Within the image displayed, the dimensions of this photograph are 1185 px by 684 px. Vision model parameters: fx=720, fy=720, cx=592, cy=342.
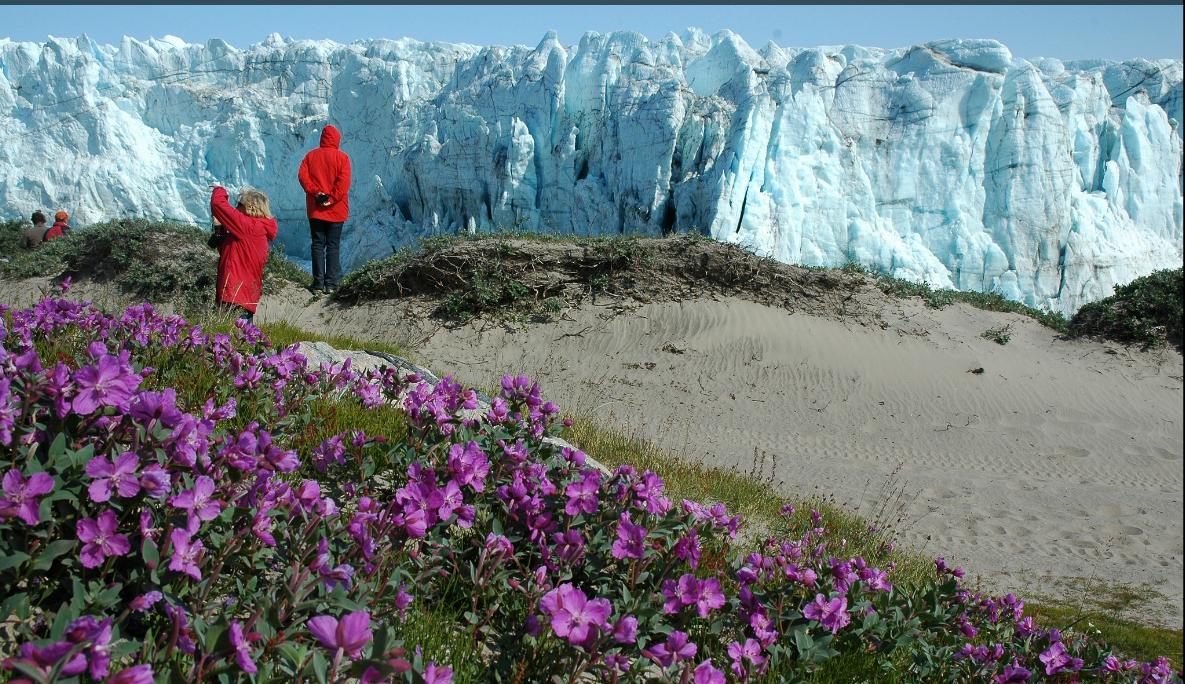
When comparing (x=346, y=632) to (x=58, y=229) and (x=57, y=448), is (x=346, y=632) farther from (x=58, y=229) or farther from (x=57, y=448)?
(x=58, y=229)

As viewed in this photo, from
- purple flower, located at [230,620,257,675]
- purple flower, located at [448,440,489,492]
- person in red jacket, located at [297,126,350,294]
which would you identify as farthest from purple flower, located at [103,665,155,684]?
person in red jacket, located at [297,126,350,294]

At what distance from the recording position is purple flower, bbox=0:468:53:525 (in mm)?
1366

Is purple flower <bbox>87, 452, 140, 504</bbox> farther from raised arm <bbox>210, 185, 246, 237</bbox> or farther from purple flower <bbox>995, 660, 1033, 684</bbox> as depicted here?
raised arm <bbox>210, 185, 246, 237</bbox>

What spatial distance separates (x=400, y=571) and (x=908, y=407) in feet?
29.9

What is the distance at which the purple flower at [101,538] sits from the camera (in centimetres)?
144

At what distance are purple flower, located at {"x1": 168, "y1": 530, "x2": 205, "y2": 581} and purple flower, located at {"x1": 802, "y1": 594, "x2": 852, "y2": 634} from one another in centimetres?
154

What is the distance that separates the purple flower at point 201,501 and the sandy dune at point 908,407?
17.3ft

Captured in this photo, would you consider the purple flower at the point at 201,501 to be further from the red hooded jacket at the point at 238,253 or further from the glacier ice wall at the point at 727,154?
the glacier ice wall at the point at 727,154

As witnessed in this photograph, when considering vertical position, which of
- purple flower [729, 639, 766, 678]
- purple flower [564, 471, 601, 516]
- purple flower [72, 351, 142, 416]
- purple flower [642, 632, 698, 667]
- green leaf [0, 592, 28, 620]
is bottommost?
purple flower [729, 639, 766, 678]

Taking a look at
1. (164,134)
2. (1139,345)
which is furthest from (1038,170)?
(164,134)

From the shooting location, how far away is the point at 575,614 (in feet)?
5.08

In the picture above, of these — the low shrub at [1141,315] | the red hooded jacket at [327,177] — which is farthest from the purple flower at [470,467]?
the low shrub at [1141,315]

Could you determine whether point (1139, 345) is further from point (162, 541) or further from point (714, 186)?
point (714, 186)

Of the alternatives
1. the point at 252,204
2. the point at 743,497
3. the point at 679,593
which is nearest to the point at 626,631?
the point at 679,593
